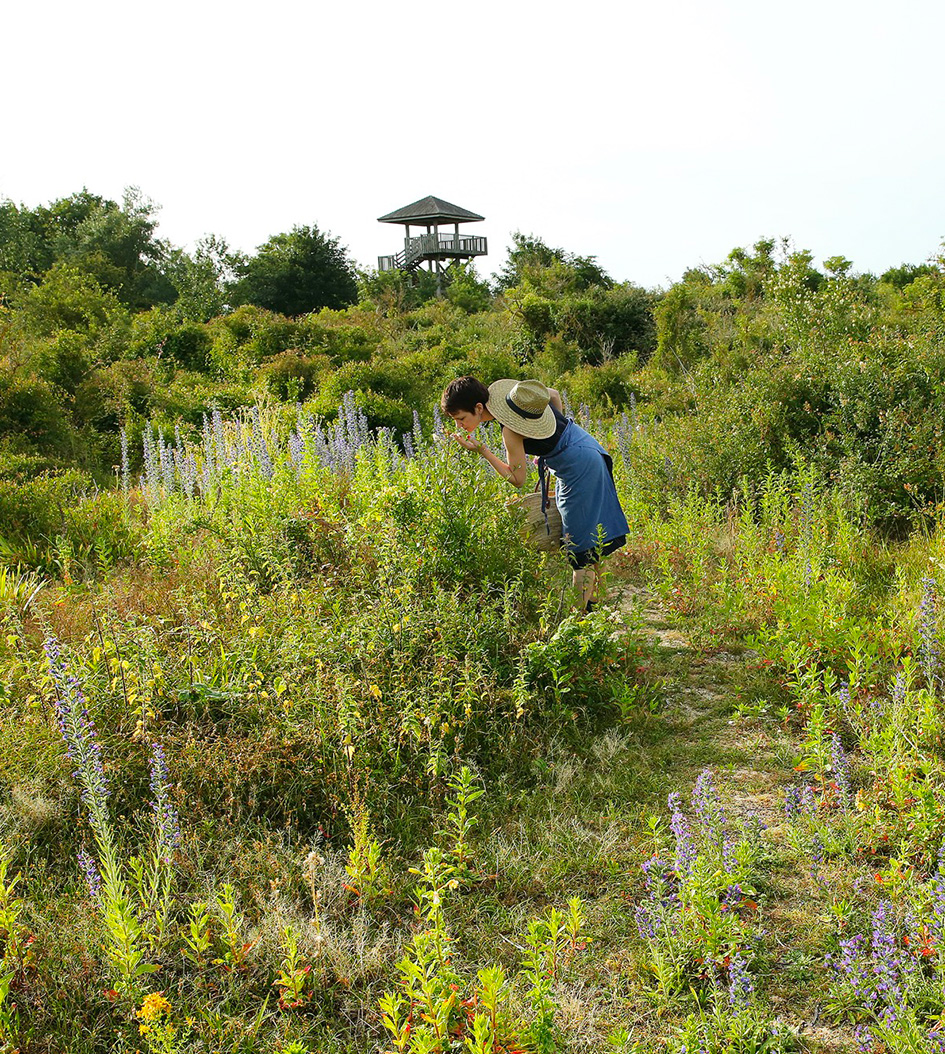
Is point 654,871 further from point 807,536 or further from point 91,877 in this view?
point 807,536

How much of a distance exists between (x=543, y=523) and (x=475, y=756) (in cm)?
203

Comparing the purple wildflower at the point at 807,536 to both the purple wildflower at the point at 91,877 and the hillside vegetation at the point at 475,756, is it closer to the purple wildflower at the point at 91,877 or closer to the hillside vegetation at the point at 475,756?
the hillside vegetation at the point at 475,756

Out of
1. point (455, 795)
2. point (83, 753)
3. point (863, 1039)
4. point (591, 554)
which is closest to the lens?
point (863, 1039)

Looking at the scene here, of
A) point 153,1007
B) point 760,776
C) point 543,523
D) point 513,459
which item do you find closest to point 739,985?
point 760,776

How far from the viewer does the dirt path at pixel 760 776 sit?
7.65 ft

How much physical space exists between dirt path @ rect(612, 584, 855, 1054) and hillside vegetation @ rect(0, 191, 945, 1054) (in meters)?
0.01

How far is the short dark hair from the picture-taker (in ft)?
14.3

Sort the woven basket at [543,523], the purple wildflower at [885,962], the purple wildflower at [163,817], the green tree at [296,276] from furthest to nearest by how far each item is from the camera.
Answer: the green tree at [296,276] < the woven basket at [543,523] < the purple wildflower at [163,817] < the purple wildflower at [885,962]

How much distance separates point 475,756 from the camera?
11.4ft

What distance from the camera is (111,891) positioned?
7.40ft

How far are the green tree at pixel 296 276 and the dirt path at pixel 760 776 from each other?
2696 centimetres

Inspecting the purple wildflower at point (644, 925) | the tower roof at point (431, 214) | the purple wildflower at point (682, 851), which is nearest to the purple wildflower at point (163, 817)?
the purple wildflower at point (644, 925)

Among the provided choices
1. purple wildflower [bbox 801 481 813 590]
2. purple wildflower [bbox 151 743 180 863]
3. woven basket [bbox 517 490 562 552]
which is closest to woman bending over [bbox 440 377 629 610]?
woven basket [bbox 517 490 562 552]

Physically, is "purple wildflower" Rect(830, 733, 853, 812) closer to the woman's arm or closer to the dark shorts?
the dark shorts
